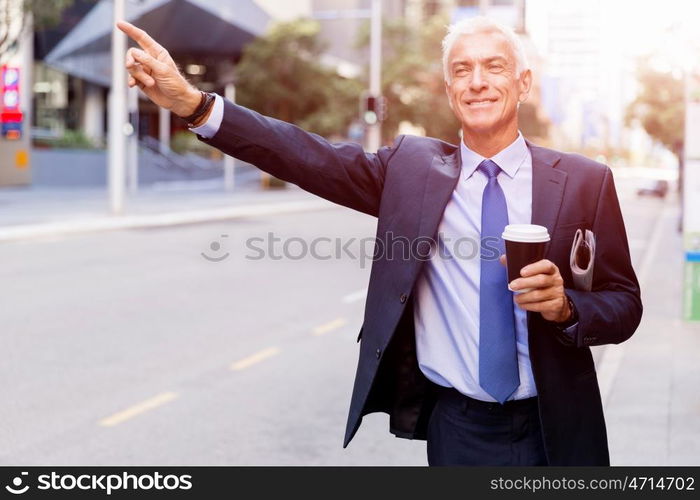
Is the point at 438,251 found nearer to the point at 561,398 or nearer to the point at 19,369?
the point at 561,398

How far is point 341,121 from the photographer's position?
1972 inches

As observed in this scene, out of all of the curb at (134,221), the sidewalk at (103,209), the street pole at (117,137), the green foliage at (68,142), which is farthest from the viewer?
the green foliage at (68,142)

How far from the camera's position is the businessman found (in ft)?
8.67

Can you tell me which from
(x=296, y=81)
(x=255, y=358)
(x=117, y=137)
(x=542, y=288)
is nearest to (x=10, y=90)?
(x=117, y=137)

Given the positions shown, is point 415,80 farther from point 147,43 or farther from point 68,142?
point 147,43

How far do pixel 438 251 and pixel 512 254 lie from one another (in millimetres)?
430

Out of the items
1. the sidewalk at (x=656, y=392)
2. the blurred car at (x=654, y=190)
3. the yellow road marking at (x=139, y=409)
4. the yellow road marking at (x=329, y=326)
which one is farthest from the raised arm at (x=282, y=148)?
the blurred car at (x=654, y=190)

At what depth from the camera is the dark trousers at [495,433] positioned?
269 cm

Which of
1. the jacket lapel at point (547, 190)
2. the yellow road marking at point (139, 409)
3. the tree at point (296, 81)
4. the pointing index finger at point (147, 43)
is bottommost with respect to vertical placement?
the yellow road marking at point (139, 409)

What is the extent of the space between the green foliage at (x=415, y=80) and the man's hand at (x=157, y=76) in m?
47.1

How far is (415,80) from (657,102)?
39.3 feet

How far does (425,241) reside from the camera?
2688 millimetres

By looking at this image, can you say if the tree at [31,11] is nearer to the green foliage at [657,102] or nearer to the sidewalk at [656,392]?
the sidewalk at [656,392]

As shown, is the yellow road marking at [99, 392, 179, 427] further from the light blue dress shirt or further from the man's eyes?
the man's eyes
